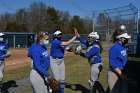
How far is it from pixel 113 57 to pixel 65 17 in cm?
8695

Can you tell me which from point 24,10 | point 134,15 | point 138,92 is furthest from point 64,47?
point 24,10

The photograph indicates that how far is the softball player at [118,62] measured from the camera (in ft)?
24.4

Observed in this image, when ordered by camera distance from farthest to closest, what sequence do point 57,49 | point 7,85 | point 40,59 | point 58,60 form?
point 7,85 → point 57,49 → point 58,60 → point 40,59

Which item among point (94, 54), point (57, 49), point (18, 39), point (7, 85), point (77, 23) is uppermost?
point (77, 23)

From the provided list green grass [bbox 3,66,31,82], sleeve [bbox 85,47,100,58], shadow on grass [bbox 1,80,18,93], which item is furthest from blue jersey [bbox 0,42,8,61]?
green grass [bbox 3,66,31,82]

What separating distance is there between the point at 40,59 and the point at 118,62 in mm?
1549

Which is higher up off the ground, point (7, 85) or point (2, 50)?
point (2, 50)

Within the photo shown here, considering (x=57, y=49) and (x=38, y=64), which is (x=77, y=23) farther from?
(x=38, y=64)

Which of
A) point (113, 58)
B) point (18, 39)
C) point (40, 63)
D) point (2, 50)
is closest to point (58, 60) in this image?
point (2, 50)

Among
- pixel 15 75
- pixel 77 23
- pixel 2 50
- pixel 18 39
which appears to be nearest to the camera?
pixel 2 50

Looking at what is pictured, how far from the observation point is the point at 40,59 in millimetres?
7641

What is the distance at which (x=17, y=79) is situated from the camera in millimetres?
16000

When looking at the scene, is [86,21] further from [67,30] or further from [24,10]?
[24,10]

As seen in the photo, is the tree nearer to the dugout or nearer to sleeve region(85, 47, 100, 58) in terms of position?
the dugout
